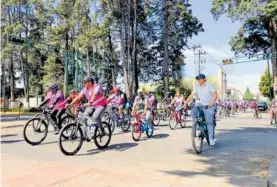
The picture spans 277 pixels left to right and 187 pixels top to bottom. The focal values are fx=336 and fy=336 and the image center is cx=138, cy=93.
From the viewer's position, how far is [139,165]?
673 centimetres

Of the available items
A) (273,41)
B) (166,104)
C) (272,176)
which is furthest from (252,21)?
(272,176)

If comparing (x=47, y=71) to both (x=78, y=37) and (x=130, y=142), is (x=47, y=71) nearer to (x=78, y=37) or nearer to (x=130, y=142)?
(x=78, y=37)

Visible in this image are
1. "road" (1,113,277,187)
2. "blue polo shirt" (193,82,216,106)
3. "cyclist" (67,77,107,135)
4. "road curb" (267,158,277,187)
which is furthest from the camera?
"blue polo shirt" (193,82,216,106)

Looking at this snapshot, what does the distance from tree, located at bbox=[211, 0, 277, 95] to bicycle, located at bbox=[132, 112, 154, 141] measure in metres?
23.2

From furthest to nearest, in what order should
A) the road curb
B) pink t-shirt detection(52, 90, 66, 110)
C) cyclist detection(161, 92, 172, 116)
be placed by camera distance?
cyclist detection(161, 92, 172, 116) → pink t-shirt detection(52, 90, 66, 110) → the road curb

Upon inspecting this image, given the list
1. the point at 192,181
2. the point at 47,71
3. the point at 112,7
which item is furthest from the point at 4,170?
the point at 47,71

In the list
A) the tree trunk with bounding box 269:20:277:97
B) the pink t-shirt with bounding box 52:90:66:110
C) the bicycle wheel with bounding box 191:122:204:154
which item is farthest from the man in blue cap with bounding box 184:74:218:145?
the tree trunk with bounding box 269:20:277:97

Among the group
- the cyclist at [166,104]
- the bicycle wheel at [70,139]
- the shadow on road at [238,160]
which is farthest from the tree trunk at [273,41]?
the bicycle wheel at [70,139]

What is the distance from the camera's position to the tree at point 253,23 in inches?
1334

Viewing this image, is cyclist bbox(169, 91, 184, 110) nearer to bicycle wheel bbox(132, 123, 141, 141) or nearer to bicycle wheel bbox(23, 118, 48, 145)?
bicycle wheel bbox(132, 123, 141, 141)

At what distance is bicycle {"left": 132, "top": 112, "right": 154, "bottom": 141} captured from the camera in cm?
1059

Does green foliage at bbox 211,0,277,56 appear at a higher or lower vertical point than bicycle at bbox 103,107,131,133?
higher

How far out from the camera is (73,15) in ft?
139

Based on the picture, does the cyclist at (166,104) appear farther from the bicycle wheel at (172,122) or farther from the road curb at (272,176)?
the road curb at (272,176)
